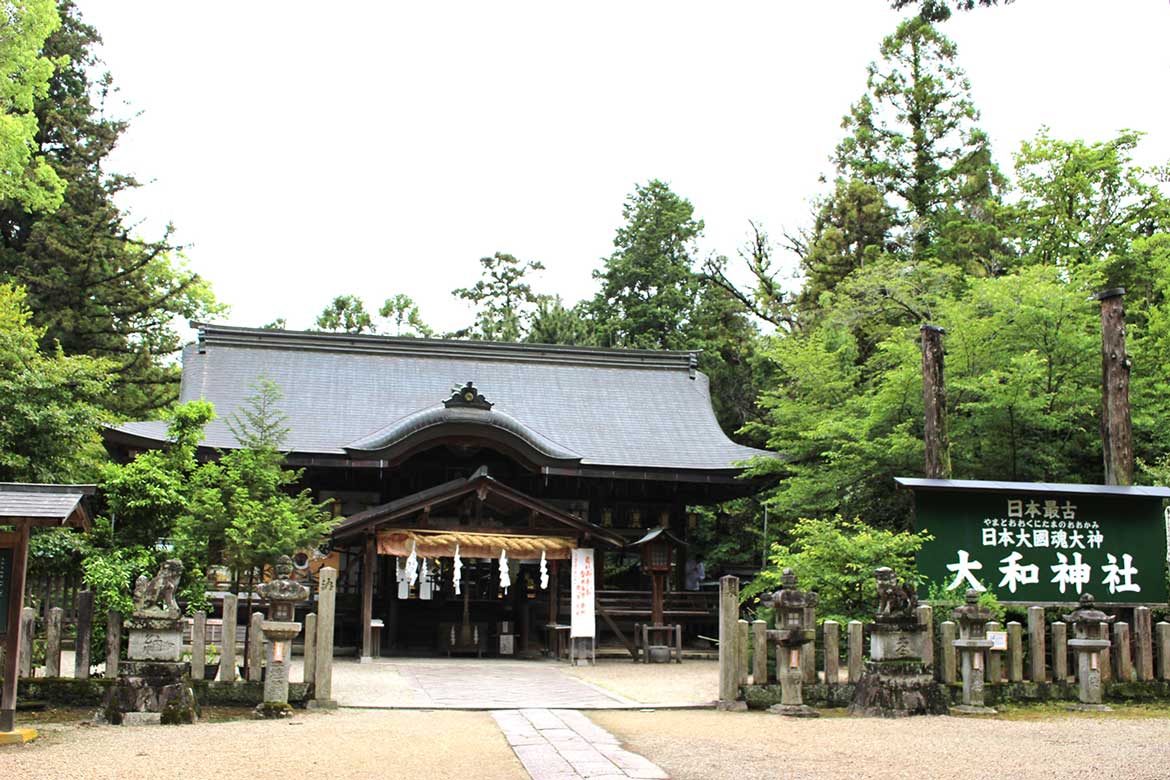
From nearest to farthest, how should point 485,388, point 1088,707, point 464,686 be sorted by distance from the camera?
point 1088,707 < point 464,686 < point 485,388

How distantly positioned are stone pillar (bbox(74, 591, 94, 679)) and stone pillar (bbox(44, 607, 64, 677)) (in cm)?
16

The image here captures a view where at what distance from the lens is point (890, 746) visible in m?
7.74

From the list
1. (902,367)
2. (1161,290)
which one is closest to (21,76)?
(902,367)

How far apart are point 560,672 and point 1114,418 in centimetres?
858

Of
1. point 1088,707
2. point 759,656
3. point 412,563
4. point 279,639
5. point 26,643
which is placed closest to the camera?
point 26,643

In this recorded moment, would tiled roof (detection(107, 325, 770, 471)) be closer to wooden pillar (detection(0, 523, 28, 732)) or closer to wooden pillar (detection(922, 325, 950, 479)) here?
wooden pillar (detection(922, 325, 950, 479))

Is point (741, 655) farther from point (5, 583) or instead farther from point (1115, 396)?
point (1115, 396)

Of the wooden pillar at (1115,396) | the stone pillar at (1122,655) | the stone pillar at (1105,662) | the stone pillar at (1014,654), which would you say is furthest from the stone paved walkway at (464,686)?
the wooden pillar at (1115,396)

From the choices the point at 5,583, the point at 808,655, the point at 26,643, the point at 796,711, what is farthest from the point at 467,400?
the point at 5,583

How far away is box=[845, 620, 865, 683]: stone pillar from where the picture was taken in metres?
10.1

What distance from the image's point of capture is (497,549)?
16734mm

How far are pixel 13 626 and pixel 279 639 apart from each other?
7.32ft

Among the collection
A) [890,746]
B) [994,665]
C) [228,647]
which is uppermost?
[228,647]

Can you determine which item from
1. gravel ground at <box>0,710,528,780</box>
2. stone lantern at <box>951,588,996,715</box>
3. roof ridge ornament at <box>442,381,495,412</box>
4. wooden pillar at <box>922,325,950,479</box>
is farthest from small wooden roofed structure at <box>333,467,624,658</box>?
stone lantern at <box>951,588,996,715</box>
